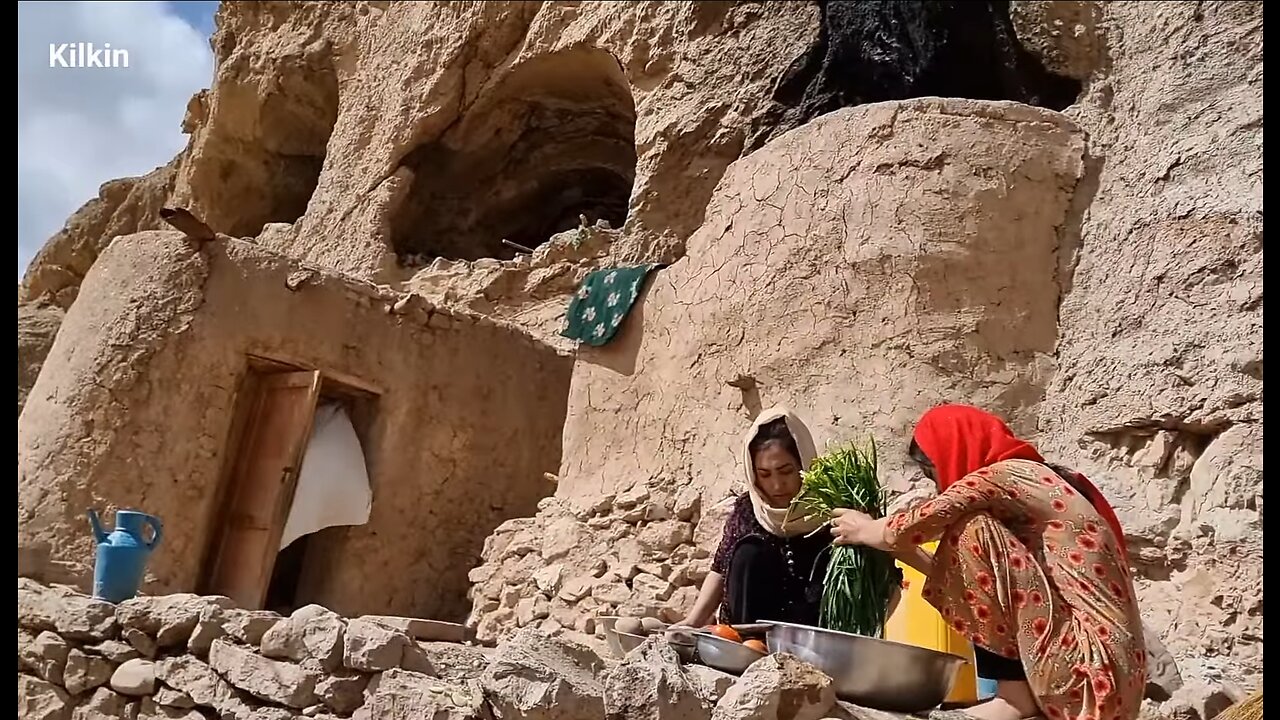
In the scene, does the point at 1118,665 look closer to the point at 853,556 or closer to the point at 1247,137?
the point at 853,556

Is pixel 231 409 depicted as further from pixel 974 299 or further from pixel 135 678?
pixel 974 299

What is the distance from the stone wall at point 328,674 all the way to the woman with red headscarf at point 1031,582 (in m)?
0.27

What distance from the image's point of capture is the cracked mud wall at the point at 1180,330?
10.6 feet

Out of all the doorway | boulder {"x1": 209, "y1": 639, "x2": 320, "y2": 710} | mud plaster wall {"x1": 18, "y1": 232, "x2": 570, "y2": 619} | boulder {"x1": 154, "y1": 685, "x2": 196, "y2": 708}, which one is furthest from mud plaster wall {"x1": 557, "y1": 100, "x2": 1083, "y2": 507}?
boulder {"x1": 154, "y1": 685, "x2": 196, "y2": 708}

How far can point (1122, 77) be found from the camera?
462cm

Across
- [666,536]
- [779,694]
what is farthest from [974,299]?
[779,694]

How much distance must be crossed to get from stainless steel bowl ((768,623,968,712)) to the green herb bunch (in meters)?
0.21

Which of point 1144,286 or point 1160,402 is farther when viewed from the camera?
point 1144,286

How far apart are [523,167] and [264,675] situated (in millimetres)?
6661

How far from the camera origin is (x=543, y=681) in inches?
72.6

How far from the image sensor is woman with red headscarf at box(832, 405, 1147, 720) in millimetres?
1772

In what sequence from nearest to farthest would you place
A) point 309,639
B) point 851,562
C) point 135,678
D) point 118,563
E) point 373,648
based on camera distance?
point 851,562 < point 373,648 < point 309,639 < point 135,678 < point 118,563

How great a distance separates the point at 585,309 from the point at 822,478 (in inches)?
115
